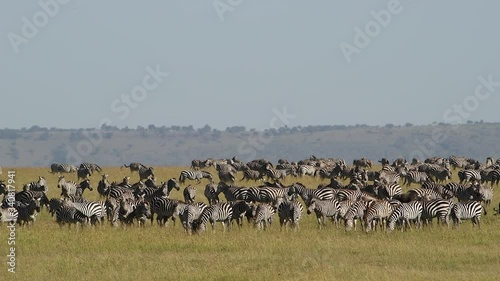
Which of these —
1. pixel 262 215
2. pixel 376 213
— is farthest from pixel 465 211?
pixel 262 215

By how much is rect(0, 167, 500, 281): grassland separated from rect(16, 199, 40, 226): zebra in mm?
593

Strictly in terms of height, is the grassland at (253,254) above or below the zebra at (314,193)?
below

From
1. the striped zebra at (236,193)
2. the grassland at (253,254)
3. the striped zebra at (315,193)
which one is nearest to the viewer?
the grassland at (253,254)

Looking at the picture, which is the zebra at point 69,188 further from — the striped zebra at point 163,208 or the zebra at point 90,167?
the zebra at point 90,167

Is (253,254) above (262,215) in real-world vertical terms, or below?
below

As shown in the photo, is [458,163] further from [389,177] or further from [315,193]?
[315,193]

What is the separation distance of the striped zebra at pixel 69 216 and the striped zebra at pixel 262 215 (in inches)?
218

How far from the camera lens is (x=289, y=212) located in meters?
30.8

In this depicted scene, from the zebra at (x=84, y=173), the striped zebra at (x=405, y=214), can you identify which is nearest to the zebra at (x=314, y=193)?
the striped zebra at (x=405, y=214)

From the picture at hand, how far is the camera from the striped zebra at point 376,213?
30203 mm

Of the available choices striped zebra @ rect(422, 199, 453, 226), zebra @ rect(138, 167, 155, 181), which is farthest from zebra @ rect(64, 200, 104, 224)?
zebra @ rect(138, 167, 155, 181)

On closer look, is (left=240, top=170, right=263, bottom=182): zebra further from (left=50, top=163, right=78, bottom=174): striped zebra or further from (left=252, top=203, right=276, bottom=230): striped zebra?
(left=252, top=203, right=276, bottom=230): striped zebra

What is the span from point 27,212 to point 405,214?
12402mm

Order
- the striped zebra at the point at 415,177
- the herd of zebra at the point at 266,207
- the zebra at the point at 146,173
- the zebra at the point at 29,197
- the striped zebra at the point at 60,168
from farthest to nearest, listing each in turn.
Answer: the striped zebra at the point at 60,168 → the zebra at the point at 146,173 → the striped zebra at the point at 415,177 → the zebra at the point at 29,197 → the herd of zebra at the point at 266,207
